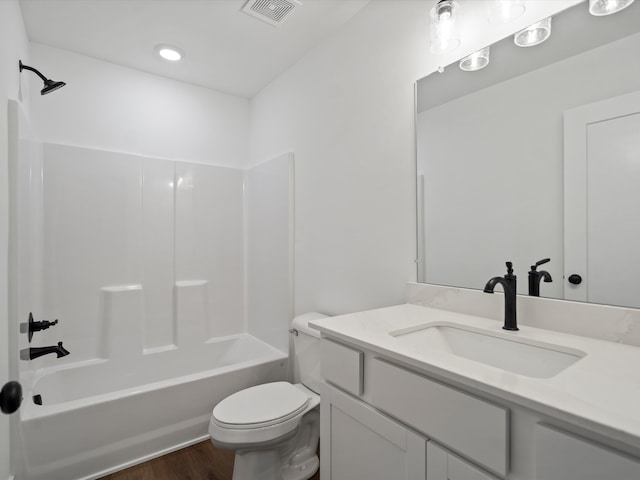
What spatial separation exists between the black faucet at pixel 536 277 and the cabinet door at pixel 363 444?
0.65 metres

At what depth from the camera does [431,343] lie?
1.12 metres

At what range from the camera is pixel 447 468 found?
2.41 feet

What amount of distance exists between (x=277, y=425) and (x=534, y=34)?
6.03 feet

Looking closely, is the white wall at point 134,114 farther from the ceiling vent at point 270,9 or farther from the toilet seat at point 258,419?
the toilet seat at point 258,419

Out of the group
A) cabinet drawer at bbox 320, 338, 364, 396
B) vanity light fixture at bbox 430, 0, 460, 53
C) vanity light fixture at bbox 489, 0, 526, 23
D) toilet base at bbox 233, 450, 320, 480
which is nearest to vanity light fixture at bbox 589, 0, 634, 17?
vanity light fixture at bbox 489, 0, 526, 23

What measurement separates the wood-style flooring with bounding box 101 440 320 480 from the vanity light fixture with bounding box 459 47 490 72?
81.6 inches

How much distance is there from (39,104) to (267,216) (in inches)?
64.7

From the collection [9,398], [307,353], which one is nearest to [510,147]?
[307,353]

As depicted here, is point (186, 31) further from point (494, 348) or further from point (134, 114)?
point (494, 348)

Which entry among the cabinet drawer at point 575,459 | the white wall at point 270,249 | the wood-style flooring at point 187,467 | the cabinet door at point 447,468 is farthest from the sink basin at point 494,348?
the white wall at point 270,249

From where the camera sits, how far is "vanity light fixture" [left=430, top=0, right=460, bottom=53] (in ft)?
4.00

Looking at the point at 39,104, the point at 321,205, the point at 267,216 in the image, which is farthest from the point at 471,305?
the point at 39,104

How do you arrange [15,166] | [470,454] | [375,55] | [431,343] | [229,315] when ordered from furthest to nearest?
[229,315]
[375,55]
[15,166]
[431,343]
[470,454]

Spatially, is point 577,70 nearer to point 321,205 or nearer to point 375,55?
point 375,55
